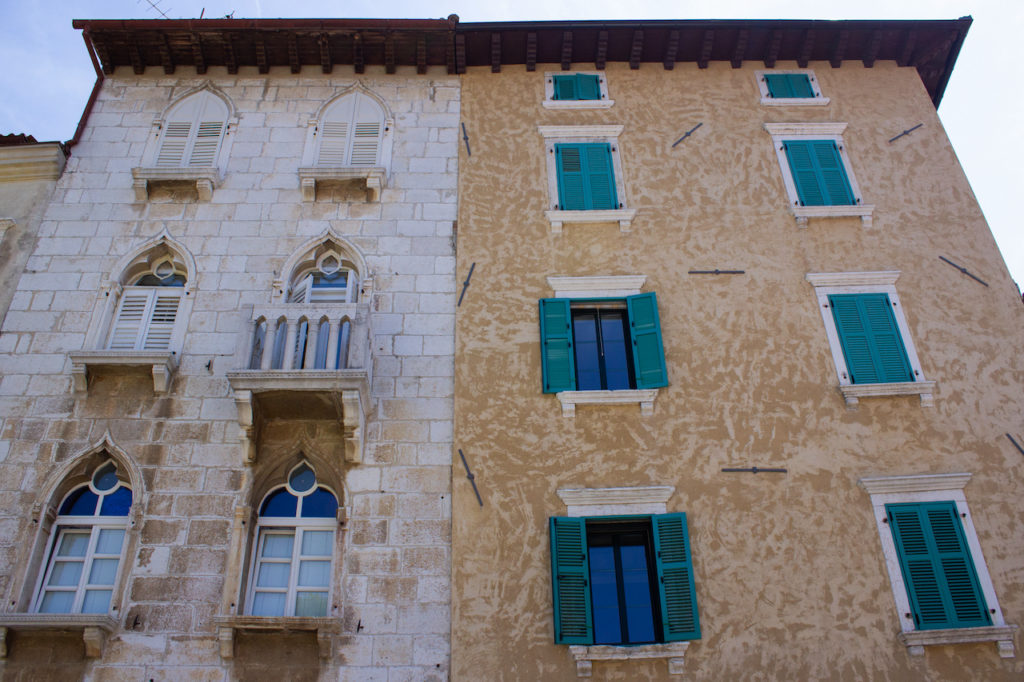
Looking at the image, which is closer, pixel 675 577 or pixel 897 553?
pixel 675 577

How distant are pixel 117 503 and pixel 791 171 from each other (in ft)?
37.9

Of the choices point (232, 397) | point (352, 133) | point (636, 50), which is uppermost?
point (636, 50)

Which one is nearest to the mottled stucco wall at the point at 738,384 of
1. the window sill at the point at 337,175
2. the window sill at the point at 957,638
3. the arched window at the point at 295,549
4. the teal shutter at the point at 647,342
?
the window sill at the point at 957,638

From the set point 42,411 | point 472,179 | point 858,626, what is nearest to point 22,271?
point 42,411

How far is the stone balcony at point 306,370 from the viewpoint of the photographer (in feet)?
35.7

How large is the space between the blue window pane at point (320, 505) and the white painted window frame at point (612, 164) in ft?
17.7

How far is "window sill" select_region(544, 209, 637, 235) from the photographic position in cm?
1361

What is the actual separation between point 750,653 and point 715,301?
512 centimetres

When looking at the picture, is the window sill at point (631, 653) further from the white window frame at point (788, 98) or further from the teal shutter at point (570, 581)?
the white window frame at point (788, 98)

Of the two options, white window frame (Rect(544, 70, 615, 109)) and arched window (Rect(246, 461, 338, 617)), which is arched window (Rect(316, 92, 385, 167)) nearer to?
white window frame (Rect(544, 70, 615, 109))

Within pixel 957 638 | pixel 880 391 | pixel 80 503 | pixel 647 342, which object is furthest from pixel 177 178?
pixel 957 638

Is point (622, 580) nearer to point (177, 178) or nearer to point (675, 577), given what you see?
point (675, 577)

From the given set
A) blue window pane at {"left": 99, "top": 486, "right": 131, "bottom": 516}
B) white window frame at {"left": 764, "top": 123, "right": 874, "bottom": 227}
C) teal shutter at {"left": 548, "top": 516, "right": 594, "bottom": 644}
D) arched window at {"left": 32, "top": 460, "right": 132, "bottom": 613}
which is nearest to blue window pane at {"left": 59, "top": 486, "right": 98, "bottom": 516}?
arched window at {"left": 32, "top": 460, "right": 132, "bottom": 613}

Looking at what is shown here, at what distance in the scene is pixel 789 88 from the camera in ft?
51.5
